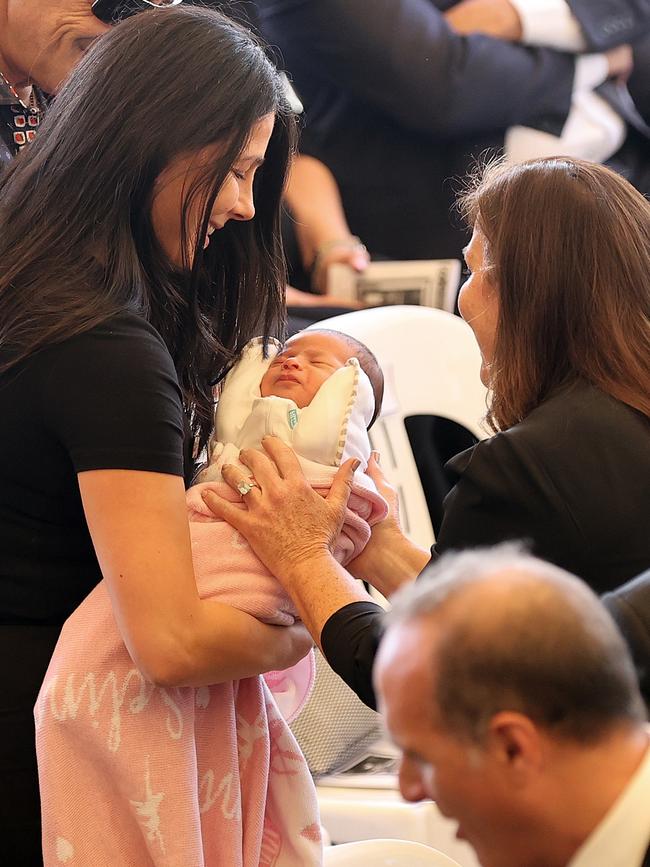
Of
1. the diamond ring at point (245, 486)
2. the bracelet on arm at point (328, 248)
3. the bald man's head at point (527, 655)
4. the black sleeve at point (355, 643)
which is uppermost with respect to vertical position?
the bald man's head at point (527, 655)

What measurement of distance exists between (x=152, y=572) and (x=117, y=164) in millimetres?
486

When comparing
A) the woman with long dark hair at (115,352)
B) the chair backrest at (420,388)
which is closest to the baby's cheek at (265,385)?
the woman with long dark hair at (115,352)

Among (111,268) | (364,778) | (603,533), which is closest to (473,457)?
(603,533)

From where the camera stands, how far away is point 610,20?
3303mm

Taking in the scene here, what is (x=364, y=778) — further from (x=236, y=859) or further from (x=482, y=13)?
(x=482, y=13)

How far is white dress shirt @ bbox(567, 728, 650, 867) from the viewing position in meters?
0.86

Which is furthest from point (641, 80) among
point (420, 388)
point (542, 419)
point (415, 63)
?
point (542, 419)

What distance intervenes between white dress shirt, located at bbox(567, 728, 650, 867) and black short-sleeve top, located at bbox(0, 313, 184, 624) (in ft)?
2.08

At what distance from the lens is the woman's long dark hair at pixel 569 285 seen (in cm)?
147

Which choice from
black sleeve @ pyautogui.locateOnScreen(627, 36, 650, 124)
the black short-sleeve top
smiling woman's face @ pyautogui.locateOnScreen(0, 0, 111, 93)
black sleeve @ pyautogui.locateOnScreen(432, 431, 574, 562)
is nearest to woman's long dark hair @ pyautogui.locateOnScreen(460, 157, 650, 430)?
black sleeve @ pyautogui.locateOnScreen(432, 431, 574, 562)

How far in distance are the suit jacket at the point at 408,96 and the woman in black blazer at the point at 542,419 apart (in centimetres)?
146

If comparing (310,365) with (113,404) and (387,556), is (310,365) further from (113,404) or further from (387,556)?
(113,404)

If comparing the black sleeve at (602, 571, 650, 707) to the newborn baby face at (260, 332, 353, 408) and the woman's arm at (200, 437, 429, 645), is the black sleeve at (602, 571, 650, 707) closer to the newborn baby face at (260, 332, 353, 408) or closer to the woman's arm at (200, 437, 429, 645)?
the woman's arm at (200, 437, 429, 645)

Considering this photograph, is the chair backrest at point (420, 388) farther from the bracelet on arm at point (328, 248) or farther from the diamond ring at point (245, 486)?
the diamond ring at point (245, 486)
